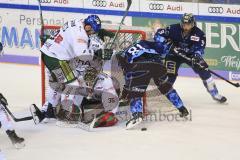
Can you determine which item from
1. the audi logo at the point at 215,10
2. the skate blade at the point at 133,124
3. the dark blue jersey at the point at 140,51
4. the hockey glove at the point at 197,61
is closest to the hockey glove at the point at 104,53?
the dark blue jersey at the point at 140,51

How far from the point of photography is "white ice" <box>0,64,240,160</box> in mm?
4523

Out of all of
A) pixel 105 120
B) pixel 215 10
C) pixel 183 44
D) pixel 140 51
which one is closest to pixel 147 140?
pixel 105 120

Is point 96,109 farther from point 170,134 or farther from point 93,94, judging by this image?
point 170,134

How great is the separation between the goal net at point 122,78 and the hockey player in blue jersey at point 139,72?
203mm

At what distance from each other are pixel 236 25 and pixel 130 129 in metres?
2.74

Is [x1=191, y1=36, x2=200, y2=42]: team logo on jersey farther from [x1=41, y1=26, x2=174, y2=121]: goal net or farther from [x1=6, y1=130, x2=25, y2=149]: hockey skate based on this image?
[x1=6, y1=130, x2=25, y2=149]: hockey skate

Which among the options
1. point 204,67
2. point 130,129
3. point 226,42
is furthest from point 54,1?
point 130,129

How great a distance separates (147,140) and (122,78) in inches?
39.9

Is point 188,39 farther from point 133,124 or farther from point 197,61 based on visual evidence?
point 133,124

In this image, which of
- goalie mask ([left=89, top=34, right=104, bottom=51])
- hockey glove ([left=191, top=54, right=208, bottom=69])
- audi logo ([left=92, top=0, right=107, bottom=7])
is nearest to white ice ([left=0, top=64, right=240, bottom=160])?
hockey glove ([left=191, top=54, right=208, bottom=69])

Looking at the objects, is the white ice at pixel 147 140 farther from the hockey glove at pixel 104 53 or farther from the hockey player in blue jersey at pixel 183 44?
the hockey glove at pixel 104 53

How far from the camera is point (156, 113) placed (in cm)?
586

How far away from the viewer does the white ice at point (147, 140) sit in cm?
452

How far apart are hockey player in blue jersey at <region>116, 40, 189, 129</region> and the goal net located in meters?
0.20
